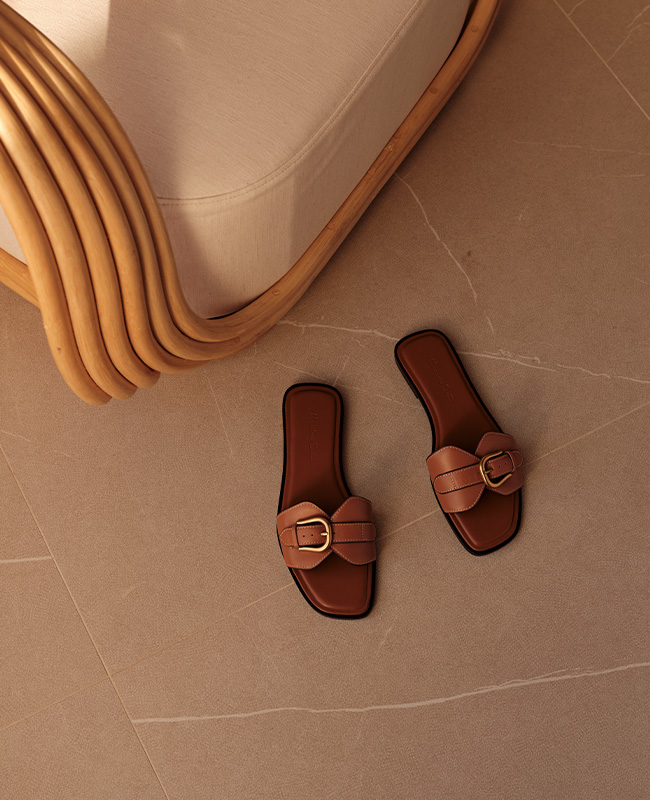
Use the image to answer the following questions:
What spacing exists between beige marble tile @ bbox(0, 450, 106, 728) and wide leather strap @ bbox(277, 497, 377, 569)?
343mm

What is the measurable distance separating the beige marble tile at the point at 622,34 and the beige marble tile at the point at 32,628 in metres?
1.26

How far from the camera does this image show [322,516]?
1.04 m

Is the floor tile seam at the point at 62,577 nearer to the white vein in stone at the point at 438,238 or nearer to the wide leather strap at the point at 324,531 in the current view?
the wide leather strap at the point at 324,531

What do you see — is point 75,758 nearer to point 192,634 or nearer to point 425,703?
point 192,634

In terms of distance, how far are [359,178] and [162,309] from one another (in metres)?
0.42

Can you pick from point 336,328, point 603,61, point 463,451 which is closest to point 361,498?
point 463,451

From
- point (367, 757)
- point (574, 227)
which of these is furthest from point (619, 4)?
point (367, 757)

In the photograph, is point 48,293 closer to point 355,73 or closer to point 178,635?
point 355,73

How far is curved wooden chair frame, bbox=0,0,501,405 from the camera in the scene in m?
0.61

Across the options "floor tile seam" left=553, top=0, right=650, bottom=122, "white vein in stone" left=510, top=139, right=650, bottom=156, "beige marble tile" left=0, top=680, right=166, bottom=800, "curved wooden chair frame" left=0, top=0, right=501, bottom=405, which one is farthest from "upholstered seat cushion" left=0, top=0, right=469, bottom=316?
"beige marble tile" left=0, top=680, right=166, bottom=800

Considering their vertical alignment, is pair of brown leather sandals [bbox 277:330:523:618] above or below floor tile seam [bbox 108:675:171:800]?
above

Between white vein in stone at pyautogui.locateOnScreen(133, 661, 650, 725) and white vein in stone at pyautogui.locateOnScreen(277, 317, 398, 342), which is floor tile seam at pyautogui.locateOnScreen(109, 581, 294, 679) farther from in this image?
white vein in stone at pyautogui.locateOnScreen(277, 317, 398, 342)

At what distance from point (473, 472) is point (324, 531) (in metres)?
0.24

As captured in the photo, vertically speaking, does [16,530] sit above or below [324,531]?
above
